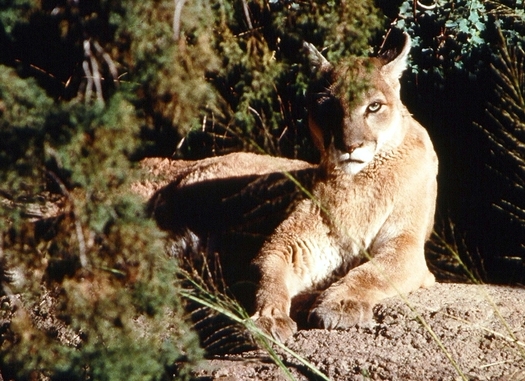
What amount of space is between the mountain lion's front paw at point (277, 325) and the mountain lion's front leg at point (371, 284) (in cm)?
12

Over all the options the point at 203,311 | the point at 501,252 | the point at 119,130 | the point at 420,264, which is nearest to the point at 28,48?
the point at 119,130

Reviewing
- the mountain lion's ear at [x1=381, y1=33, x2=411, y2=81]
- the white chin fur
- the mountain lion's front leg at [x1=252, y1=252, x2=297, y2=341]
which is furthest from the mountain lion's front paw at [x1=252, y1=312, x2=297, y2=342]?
the mountain lion's ear at [x1=381, y1=33, x2=411, y2=81]

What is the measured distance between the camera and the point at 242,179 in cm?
547

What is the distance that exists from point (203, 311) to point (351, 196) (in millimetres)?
1085

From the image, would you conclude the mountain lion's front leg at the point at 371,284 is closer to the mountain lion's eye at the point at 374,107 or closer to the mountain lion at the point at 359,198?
the mountain lion at the point at 359,198

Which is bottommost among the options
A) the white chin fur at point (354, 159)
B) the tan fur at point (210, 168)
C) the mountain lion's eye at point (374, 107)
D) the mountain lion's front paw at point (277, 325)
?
the tan fur at point (210, 168)

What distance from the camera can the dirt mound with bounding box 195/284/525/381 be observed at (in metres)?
3.20

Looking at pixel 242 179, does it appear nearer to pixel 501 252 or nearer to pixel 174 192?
pixel 174 192

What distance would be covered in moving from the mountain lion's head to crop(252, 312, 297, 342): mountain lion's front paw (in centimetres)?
96

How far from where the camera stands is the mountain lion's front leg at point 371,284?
3805mm

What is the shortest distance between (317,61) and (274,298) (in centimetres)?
135

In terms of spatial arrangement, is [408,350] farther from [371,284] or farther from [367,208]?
[367,208]

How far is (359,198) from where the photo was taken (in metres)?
4.60

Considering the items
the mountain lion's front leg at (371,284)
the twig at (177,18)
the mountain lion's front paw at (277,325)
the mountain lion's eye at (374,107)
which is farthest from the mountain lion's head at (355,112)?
the twig at (177,18)
